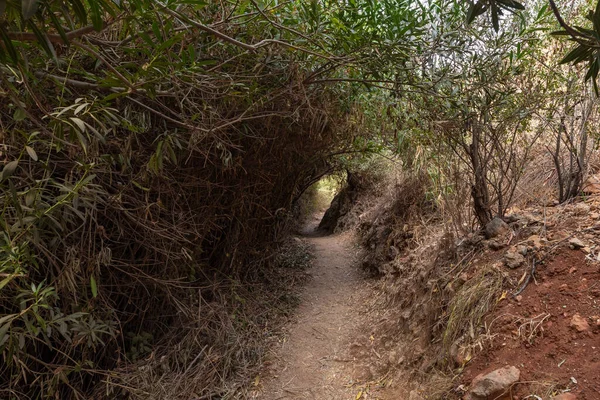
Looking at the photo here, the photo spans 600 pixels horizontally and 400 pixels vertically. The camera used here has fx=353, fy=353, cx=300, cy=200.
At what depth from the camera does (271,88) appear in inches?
98.0

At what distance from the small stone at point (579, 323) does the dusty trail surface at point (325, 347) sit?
1307mm

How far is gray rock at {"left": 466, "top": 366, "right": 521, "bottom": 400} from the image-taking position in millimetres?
1604

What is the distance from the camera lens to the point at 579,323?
5.37ft

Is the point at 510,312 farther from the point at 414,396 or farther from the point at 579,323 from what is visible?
the point at 414,396

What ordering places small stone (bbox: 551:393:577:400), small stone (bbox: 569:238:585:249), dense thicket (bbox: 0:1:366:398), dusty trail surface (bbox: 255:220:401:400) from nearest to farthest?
dense thicket (bbox: 0:1:366:398) < small stone (bbox: 551:393:577:400) < small stone (bbox: 569:238:585:249) < dusty trail surface (bbox: 255:220:401:400)

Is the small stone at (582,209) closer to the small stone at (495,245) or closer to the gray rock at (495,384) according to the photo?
the small stone at (495,245)

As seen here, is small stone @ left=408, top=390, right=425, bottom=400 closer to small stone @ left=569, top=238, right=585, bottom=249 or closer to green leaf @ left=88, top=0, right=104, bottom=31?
small stone @ left=569, top=238, right=585, bottom=249

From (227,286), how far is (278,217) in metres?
1.38

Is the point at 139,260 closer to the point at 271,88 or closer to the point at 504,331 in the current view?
the point at 271,88

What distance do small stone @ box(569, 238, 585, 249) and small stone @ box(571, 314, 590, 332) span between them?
1.52 feet

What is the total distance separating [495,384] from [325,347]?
6.34ft

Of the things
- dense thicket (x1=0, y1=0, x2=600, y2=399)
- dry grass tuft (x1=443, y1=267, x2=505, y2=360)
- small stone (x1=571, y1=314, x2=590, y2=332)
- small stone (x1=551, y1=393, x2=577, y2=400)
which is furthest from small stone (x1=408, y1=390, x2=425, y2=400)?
dense thicket (x1=0, y1=0, x2=600, y2=399)

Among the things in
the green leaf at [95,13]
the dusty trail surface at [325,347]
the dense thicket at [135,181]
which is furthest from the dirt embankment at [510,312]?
the green leaf at [95,13]

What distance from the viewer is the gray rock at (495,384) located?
1.60m
